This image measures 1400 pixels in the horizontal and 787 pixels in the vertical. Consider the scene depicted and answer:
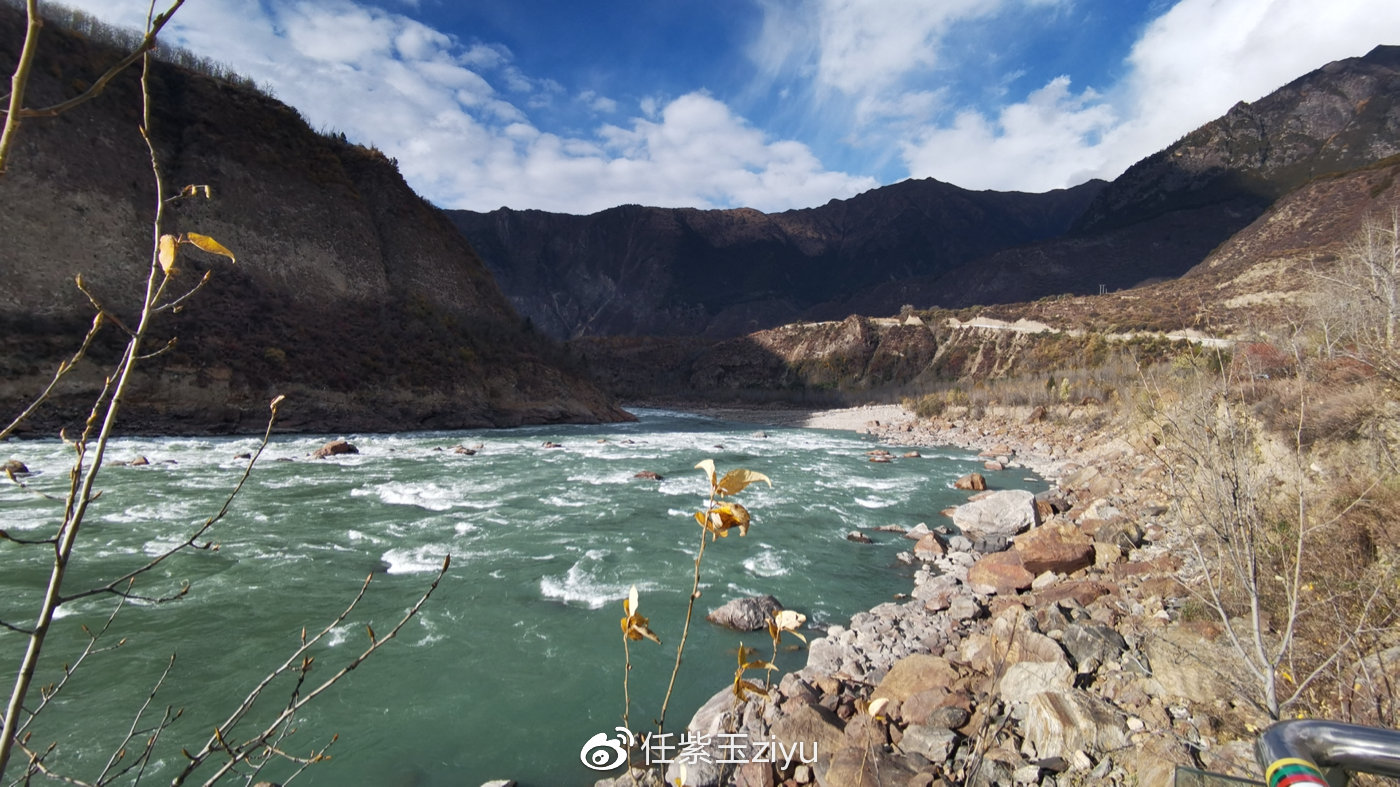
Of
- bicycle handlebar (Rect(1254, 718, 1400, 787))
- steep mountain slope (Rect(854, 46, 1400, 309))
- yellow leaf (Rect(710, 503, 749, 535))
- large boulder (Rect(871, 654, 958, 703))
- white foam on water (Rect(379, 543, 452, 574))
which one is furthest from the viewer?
steep mountain slope (Rect(854, 46, 1400, 309))

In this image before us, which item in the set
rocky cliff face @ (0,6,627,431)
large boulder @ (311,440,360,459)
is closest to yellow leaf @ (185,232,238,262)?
large boulder @ (311,440,360,459)

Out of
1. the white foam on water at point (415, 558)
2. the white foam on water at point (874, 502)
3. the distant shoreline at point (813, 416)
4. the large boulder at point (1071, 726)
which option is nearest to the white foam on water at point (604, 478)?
the white foam on water at point (874, 502)

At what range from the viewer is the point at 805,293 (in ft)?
432

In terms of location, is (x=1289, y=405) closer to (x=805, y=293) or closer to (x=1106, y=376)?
(x=1106, y=376)

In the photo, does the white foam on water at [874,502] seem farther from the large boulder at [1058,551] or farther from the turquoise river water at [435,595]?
the large boulder at [1058,551]

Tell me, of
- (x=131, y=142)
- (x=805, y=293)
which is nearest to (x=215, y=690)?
(x=131, y=142)

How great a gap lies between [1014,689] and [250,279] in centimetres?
3258

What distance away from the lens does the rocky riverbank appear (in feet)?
11.8

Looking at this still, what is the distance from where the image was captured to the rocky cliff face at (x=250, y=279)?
21.0 metres

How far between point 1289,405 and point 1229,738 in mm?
6042

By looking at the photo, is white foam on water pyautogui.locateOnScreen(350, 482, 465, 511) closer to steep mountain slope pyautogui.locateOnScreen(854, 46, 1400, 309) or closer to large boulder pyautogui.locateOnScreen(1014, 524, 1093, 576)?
large boulder pyautogui.locateOnScreen(1014, 524, 1093, 576)

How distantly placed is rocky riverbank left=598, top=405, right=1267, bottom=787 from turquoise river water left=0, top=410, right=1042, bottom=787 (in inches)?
34.2

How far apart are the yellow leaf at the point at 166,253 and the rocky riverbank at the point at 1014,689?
2.39 metres

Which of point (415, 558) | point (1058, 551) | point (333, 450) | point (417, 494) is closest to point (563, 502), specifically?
point (417, 494)
